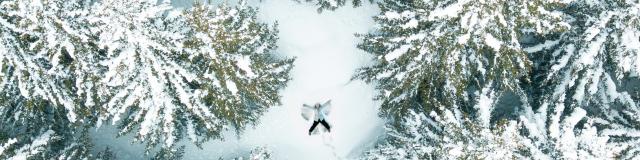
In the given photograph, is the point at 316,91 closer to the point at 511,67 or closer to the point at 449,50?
the point at 449,50

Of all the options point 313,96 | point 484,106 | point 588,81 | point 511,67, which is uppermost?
point 313,96

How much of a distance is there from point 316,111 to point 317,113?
0.26 feet

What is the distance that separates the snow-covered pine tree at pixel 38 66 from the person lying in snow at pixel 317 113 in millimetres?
7322

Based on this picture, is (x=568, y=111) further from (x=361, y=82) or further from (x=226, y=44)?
(x=226, y=44)

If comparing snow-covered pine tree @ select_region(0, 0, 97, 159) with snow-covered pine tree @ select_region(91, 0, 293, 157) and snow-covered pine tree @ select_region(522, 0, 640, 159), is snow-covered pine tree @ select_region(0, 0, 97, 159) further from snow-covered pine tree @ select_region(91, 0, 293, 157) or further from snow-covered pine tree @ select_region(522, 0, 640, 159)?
snow-covered pine tree @ select_region(522, 0, 640, 159)

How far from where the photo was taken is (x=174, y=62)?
1192 centimetres

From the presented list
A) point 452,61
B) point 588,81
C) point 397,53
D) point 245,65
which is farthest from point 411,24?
point 588,81

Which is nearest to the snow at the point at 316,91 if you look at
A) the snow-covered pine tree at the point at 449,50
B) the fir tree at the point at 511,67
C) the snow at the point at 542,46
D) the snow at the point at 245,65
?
the fir tree at the point at 511,67

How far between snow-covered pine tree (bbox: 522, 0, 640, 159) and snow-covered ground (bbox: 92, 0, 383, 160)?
592 centimetres

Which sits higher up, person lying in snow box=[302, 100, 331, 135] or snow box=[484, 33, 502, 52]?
person lying in snow box=[302, 100, 331, 135]

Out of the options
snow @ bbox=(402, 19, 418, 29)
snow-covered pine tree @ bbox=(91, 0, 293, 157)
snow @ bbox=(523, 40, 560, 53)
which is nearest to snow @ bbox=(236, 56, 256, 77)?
snow-covered pine tree @ bbox=(91, 0, 293, 157)

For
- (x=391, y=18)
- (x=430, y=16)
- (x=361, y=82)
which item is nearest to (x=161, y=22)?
(x=391, y=18)

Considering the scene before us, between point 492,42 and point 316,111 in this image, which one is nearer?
point 492,42

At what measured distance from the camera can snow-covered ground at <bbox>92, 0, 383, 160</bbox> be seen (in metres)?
18.7
